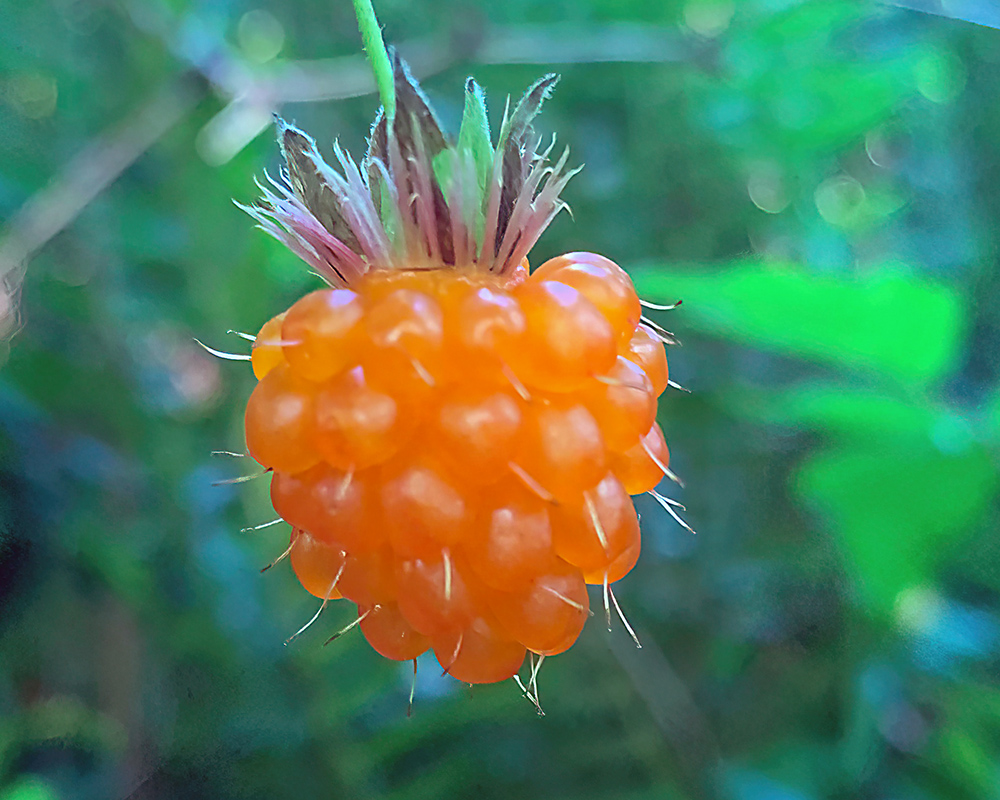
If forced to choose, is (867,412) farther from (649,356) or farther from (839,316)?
(649,356)

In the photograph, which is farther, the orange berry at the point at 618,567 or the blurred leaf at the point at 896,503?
the blurred leaf at the point at 896,503

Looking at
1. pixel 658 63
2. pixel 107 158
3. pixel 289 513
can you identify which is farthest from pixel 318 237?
pixel 658 63

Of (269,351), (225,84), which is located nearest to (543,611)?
(269,351)

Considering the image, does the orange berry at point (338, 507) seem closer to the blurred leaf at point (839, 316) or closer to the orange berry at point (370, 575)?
the orange berry at point (370, 575)

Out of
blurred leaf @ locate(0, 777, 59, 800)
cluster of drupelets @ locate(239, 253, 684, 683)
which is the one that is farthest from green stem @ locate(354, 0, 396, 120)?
blurred leaf @ locate(0, 777, 59, 800)

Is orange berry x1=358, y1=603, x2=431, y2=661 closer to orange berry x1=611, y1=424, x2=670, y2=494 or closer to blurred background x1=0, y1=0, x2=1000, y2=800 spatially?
orange berry x1=611, y1=424, x2=670, y2=494

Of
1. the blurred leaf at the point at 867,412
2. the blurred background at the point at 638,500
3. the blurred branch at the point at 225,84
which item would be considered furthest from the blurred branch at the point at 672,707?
the blurred branch at the point at 225,84

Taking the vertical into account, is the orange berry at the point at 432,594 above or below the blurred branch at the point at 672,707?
above

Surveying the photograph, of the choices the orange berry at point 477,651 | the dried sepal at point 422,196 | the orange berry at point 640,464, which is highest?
the dried sepal at point 422,196
